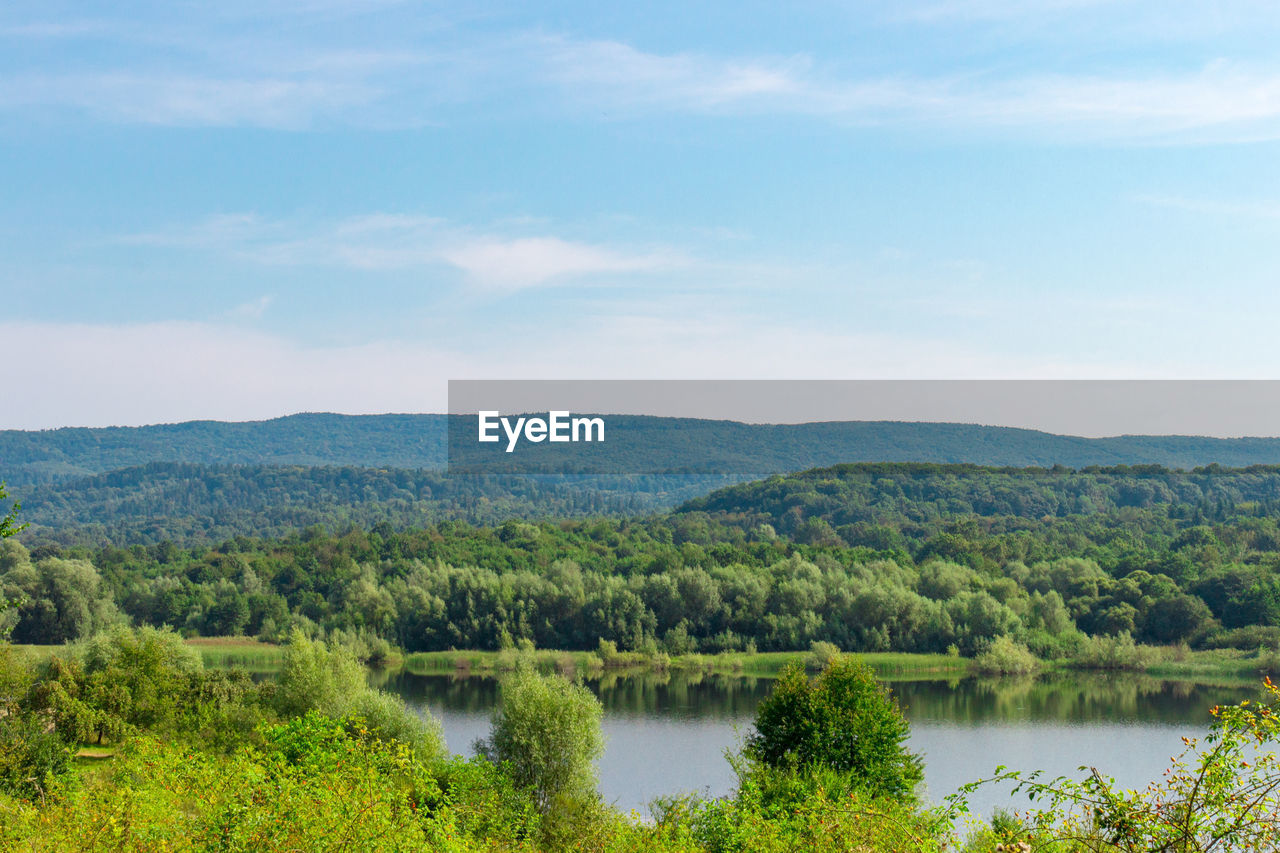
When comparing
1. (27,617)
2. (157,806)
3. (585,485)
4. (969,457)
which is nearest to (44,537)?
(585,485)

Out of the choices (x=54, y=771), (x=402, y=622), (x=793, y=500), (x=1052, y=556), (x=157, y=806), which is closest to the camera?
(x=157, y=806)

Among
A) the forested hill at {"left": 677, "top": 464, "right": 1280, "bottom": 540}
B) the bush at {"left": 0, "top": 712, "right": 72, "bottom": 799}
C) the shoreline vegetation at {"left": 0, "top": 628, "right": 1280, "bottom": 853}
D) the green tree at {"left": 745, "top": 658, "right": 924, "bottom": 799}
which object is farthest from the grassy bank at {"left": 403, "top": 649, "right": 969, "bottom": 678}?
the forested hill at {"left": 677, "top": 464, "right": 1280, "bottom": 540}

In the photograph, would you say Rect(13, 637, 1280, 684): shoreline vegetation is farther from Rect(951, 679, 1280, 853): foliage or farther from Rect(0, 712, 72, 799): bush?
Rect(951, 679, 1280, 853): foliage

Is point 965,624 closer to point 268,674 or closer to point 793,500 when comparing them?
point 268,674

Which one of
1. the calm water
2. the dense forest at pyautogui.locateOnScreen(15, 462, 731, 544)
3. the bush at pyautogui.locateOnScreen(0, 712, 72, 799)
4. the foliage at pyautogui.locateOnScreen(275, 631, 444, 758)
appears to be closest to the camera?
the bush at pyautogui.locateOnScreen(0, 712, 72, 799)

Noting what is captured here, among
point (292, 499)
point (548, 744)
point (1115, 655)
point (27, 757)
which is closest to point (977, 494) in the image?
point (1115, 655)

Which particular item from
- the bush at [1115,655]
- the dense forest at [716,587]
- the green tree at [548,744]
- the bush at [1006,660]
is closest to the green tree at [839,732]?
the green tree at [548,744]
